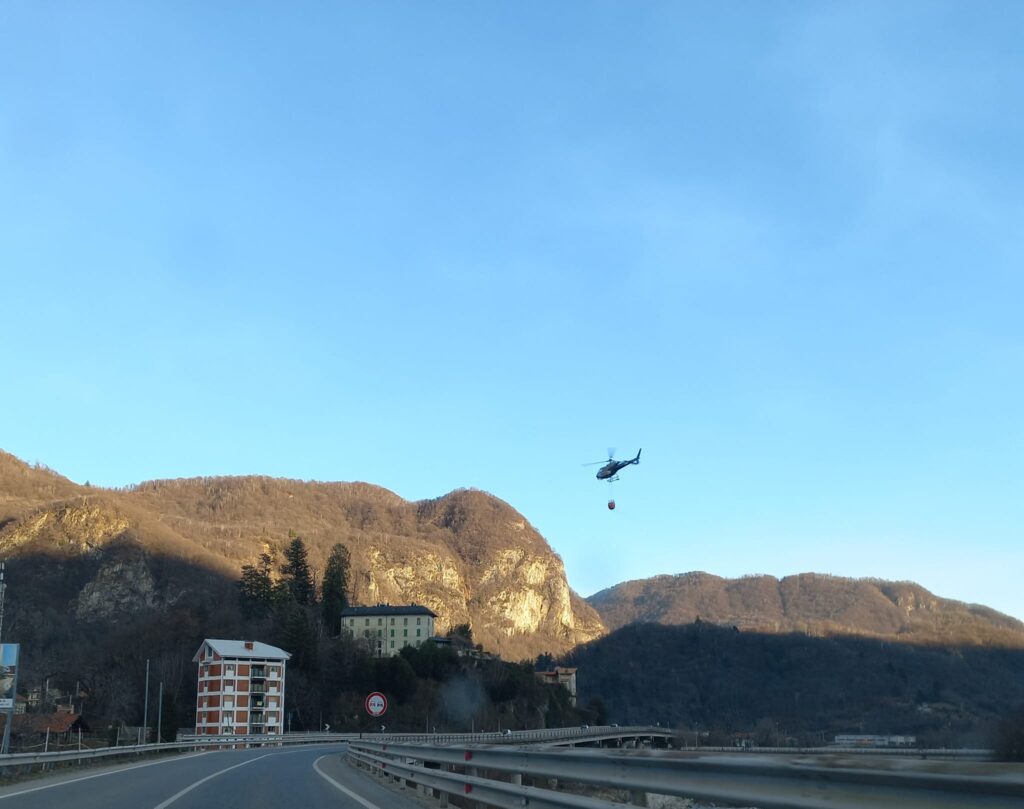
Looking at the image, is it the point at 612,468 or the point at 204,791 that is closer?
the point at 204,791

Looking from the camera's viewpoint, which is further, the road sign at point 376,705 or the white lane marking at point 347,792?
the road sign at point 376,705

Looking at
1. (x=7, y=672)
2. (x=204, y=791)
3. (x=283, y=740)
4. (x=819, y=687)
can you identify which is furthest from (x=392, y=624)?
(x=204, y=791)

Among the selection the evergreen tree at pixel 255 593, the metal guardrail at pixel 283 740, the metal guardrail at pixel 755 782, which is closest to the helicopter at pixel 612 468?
the metal guardrail at pixel 283 740

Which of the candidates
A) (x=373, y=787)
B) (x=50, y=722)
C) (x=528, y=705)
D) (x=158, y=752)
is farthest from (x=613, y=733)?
(x=373, y=787)

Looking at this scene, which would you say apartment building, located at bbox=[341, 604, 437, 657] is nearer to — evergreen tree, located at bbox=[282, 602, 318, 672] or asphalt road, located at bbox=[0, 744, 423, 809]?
evergreen tree, located at bbox=[282, 602, 318, 672]

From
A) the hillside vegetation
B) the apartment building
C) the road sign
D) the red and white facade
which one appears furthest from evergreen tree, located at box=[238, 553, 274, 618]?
the road sign

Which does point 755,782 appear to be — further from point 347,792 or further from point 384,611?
point 384,611

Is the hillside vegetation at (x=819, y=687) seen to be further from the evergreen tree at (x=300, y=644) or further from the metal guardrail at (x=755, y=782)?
the metal guardrail at (x=755, y=782)
